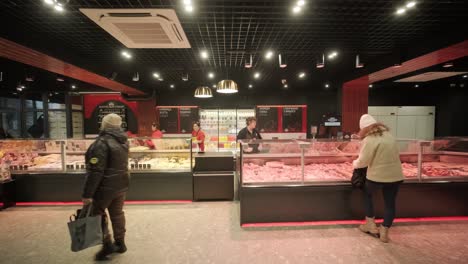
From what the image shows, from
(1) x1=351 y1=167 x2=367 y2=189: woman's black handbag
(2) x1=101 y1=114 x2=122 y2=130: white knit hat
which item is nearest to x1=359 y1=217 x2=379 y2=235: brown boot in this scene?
(1) x1=351 y1=167 x2=367 y2=189: woman's black handbag

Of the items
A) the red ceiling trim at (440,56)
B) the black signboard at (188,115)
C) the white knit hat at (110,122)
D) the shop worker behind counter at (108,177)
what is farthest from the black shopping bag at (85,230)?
the black signboard at (188,115)

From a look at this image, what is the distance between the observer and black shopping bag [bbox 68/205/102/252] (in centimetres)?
229

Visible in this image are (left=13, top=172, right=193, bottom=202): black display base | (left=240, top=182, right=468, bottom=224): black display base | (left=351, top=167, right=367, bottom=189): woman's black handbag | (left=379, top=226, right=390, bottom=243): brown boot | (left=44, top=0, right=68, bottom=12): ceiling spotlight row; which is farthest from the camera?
(left=13, top=172, right=193, bottom=202): black display base

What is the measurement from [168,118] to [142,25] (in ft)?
19.4

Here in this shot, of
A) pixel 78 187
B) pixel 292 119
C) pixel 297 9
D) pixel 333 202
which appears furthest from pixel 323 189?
pixel 292 119

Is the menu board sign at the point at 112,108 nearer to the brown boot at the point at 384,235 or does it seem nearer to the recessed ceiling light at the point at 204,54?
the recessed ceiling light at the point at 204,54

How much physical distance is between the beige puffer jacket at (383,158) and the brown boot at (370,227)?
2.06ft

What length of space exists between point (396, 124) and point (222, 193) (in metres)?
8.06

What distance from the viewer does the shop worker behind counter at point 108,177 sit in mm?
2316

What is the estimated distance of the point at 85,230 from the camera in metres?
2.32

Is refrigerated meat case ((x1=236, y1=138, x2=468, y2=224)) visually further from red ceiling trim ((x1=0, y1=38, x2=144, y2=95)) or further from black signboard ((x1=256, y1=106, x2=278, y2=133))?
black signboard ((x1=256, y1=106, x2=278, y2=133))

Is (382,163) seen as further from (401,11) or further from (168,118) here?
(168,118)

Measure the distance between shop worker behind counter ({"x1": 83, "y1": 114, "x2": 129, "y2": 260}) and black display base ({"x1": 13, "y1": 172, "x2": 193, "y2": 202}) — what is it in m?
1.58

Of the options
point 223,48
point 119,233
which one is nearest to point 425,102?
point 223,48
